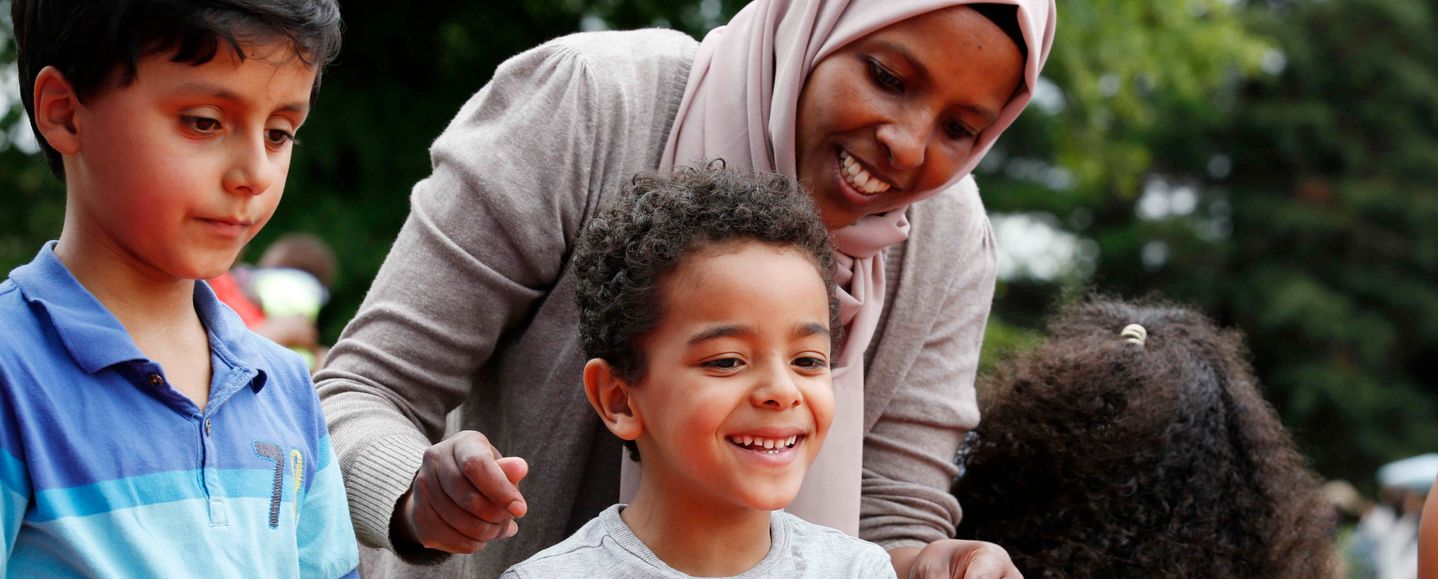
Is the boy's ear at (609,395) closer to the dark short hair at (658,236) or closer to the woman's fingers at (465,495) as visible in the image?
the dark short hair at (658,236)

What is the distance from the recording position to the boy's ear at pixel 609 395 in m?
2.49

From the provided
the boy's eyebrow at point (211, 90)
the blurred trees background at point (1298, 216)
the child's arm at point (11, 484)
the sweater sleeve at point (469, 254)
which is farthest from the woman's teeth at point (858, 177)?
the blurred trees background at point (1298, 216)

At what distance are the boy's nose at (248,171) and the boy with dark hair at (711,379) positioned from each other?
0.62 m

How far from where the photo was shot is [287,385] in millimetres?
2260

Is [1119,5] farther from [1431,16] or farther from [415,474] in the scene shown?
[1431,16]

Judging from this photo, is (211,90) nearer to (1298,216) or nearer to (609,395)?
(609,395)

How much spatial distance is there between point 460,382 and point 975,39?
40.7 inches

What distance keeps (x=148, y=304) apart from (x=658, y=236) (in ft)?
2.48

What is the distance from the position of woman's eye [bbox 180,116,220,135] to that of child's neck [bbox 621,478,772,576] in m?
0.85


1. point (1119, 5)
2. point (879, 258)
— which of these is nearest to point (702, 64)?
point (879, 258)

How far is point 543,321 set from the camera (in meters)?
2.84

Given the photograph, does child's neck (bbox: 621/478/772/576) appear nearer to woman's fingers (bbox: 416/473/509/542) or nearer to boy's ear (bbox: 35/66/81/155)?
woman's fingers (bbox: 416/473/509/542)

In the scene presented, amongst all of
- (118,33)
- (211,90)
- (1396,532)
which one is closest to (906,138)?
(211,90)

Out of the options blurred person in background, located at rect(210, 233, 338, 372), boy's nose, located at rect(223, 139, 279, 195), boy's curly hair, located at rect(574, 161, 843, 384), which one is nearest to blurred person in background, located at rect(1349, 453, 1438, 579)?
blurred person in background, located at rect(210, 233, 338, 372)
